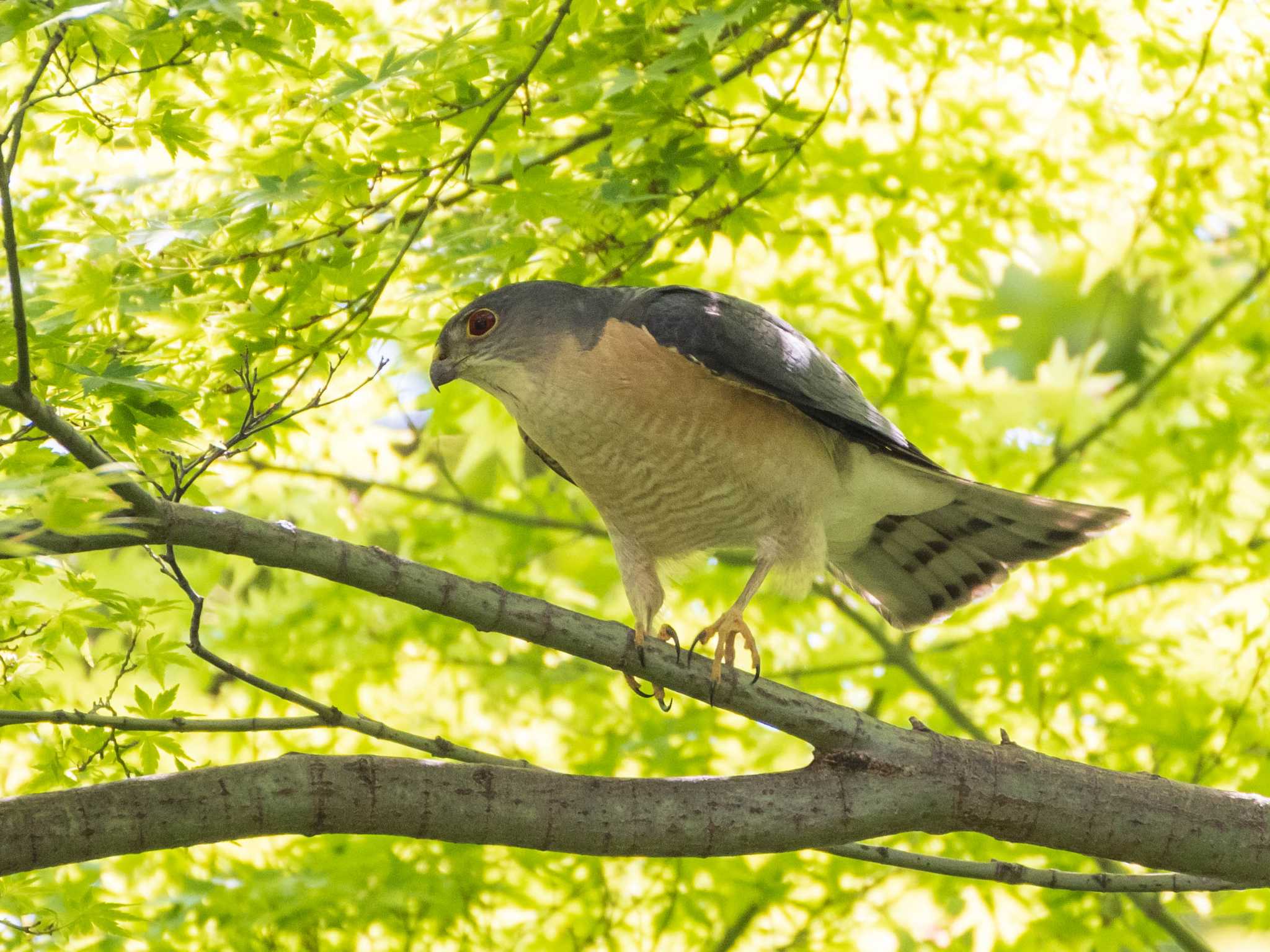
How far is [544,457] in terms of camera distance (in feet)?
13.9

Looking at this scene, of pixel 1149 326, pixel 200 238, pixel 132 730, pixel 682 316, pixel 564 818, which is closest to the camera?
pixel 564 818

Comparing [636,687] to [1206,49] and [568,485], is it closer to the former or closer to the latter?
[568,485]

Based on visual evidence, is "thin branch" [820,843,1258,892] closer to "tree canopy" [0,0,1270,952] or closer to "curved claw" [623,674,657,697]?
"tree canopy" [0,0,1270,952]

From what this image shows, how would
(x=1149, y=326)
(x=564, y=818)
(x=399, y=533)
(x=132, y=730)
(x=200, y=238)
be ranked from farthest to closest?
(x=1149, y=326) < (x=399, y=533) < (x=200, y=238) < (x=132, y=730) < (x=564, y=818)

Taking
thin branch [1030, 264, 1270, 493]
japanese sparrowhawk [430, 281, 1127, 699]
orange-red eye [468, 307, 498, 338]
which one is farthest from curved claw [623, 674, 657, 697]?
thin branch [1030, 264, 1270, 493]

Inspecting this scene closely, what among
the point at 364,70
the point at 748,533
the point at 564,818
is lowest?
the point at 564,818

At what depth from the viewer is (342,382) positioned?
4.65 meters

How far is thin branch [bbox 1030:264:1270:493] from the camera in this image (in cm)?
491

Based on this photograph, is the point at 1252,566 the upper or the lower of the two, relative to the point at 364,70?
lower

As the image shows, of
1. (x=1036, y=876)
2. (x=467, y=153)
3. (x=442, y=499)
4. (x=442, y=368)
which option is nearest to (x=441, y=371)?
(x=442, y=368)

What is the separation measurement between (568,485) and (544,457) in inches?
46.4

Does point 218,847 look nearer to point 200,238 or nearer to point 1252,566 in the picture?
point 200,238

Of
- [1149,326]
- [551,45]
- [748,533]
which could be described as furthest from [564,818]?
[1149,326]

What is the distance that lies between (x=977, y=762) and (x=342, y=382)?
9.26ft
